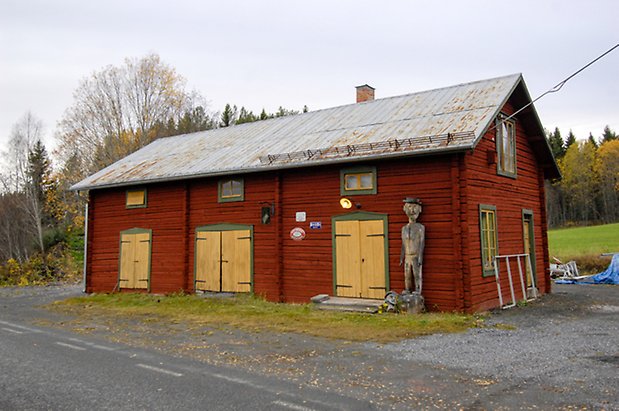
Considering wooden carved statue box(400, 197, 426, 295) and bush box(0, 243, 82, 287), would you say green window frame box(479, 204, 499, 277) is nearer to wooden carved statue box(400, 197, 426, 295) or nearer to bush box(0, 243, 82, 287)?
wooden carved statue box(400, 197, 426, 295)

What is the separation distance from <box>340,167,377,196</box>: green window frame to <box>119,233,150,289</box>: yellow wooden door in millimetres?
7606

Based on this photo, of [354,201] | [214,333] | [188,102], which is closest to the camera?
[214,333]

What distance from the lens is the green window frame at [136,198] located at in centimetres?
1725

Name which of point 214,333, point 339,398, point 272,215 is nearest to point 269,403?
point 339,398

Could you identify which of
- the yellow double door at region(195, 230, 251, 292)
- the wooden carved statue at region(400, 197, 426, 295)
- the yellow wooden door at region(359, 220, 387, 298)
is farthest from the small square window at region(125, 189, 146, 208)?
the wooden carved statue at region(400, 197, 426, 295)

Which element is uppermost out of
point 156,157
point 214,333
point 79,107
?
point 79,107

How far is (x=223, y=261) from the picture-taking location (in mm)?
15266

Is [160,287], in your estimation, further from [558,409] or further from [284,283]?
[558,409]

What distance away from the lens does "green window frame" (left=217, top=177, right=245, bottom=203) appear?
1512cm

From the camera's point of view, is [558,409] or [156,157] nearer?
[558,409]

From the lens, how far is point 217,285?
1526 cm

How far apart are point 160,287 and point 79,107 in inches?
918

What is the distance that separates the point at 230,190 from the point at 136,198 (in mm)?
4265

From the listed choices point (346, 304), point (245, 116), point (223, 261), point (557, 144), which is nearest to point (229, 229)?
point (223, 261)
